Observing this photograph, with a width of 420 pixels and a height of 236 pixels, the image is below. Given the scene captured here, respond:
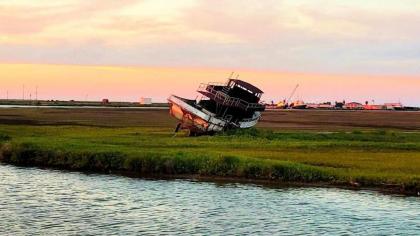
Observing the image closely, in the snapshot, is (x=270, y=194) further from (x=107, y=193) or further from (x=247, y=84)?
(x=247, y=84)

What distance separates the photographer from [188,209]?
30.9 meters

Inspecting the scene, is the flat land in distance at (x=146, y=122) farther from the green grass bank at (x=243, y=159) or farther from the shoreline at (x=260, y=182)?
the shoreline at (x=260, y=182)

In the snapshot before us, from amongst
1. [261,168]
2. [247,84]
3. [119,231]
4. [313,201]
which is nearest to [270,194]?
[313,201]

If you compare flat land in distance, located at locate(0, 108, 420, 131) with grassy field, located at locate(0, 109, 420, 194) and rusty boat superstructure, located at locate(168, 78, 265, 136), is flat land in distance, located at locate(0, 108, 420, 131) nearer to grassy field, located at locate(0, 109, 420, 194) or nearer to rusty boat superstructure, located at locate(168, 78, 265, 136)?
rusty boat superstructure, located at locate(168, 78, 265, 136)

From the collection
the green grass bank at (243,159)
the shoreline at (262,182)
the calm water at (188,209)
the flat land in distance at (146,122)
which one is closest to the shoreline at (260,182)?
the shoreline at (262,182)

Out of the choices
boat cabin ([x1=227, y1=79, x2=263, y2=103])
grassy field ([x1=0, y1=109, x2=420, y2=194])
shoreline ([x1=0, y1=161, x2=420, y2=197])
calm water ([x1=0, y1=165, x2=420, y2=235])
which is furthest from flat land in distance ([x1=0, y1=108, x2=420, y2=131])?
calm water ([x1=0, y1=165, x2=420, y2=235])

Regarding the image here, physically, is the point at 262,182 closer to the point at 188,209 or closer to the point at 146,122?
the point at 188,209

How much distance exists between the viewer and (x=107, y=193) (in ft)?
115

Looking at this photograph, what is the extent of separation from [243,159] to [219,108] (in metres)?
27.6

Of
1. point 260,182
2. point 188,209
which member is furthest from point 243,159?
point 188,209

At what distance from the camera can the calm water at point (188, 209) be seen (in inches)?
1054

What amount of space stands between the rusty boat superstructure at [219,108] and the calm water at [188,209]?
2822 centimetres

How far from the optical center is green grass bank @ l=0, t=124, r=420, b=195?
39.5 m

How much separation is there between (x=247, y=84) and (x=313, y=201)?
40389 millimetres
